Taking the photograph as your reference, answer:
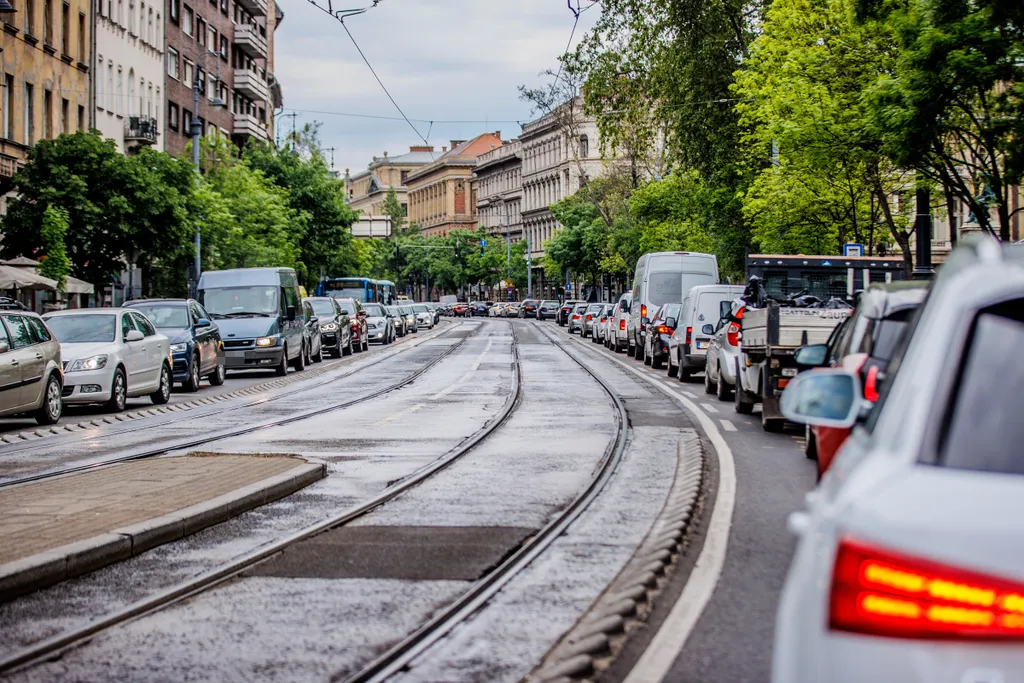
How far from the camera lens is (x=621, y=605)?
22.4ft

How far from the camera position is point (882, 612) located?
2770mm

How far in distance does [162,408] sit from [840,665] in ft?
70.9

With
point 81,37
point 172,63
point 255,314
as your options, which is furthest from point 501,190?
point 255,314

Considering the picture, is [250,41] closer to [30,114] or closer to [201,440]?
[30,114]

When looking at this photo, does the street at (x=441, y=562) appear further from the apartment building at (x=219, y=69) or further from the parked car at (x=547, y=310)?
the parked car at (x=547, y=310)

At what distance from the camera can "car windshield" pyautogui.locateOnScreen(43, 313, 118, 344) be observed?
922 inches

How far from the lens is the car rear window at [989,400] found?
300 centimetres

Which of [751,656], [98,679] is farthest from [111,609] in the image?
[751,656]

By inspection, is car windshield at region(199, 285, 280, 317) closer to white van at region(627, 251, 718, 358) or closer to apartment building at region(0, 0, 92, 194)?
apartment building at region(0, 0, 92, 194)

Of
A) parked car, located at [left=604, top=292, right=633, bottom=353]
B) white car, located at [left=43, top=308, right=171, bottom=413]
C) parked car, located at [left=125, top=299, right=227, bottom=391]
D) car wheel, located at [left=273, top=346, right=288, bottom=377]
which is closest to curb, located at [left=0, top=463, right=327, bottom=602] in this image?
white car, located at [left=43, top=308, right=171, bottom=413]

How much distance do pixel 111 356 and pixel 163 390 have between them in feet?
7.53

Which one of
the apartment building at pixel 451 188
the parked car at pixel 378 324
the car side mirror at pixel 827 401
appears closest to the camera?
the car side mirror at pixel 827 401

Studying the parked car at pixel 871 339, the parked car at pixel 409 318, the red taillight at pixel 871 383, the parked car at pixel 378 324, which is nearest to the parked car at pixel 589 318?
the parked car at pixel 378 324

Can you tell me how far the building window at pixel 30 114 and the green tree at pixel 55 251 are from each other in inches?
361
